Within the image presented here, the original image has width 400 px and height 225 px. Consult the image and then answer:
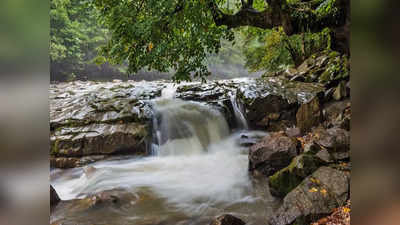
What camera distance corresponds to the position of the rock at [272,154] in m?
4.54

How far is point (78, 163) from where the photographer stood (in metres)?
5.44

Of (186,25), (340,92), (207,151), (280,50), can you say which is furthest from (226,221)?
(280,50)

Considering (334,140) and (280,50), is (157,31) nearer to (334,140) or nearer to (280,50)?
(334,140)

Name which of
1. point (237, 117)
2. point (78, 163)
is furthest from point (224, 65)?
point (78, 163)

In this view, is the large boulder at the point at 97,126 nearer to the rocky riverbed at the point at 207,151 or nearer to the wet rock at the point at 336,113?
the rocky riverbed at the point at 207,151

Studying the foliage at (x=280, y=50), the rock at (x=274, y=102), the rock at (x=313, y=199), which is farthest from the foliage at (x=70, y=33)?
the rock at (x=313, y=199)

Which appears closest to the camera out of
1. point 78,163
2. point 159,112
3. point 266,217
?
point 266,217

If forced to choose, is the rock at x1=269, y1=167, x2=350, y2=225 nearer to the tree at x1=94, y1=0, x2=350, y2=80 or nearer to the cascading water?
the tree at x1=94, y1=0, x2=350, y2=80

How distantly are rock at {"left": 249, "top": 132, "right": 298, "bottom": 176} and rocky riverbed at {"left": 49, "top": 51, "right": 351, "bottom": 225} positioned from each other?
0.06ft

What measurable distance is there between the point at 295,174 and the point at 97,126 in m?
4.72

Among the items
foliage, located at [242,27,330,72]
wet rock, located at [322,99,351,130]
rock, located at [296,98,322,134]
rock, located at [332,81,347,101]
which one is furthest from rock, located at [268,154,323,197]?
foliage, located at [242,27,330,72]
